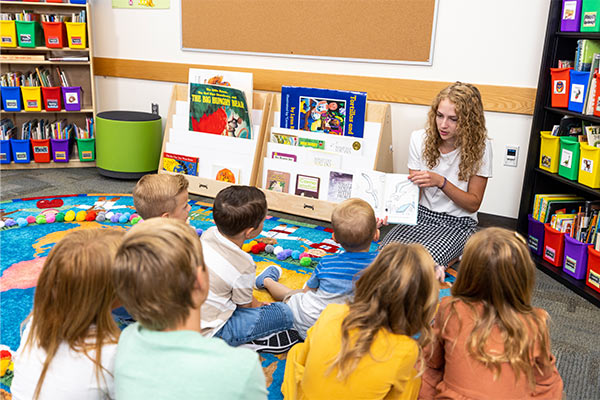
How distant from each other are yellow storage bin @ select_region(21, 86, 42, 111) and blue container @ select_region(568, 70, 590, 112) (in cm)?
378

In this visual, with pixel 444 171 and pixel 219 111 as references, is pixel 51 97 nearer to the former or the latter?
pixel 219 111

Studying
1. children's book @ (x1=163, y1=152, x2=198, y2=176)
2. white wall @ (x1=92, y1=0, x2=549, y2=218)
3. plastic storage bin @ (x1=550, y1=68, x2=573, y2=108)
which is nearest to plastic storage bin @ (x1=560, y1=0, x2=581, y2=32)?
plastic storage bin @ (x1=550, y1=68, x2=573, y2=108)

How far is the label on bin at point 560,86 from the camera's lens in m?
2.80

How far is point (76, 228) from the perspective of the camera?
3.10 meters

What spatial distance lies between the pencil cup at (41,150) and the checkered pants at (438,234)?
3.02 m

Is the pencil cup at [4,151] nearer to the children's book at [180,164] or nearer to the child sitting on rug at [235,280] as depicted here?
the children's book at [180,164]

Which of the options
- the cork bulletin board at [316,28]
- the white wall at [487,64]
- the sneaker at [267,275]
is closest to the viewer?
the sneaker at [267,275]

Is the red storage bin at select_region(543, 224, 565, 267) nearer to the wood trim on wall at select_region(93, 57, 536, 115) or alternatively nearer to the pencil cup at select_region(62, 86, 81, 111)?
the wood trim on wall at select_region(93, 57, 536, 115)

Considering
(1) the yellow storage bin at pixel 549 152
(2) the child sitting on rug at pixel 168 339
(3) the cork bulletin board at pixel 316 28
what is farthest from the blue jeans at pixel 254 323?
(3) the cork bulletin board at pixel 316 28

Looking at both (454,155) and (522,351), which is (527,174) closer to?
(454,155)

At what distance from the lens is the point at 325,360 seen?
1.32m

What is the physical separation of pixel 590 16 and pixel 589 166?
0.71m

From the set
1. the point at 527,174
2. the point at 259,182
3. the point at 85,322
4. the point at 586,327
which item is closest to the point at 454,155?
the point at 527,174

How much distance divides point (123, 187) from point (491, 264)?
126 inches
